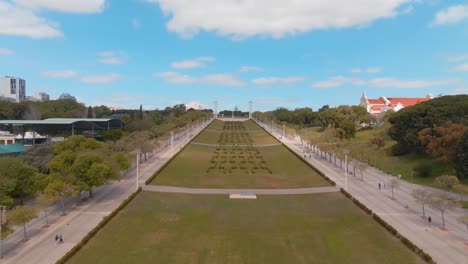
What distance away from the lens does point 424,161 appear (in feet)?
191

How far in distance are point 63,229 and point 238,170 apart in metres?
32.6

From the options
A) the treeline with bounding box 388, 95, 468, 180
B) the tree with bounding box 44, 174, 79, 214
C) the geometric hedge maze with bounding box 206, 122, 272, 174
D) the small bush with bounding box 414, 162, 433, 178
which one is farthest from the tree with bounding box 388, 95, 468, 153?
the tree with bounding box 44, 174, 79, 214

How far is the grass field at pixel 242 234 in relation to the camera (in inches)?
976

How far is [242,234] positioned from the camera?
29297 mm

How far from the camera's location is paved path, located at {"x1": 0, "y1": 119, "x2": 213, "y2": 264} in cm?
2489

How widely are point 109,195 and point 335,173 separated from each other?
32.4 m

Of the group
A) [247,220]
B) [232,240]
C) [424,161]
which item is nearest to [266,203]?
[247,220]

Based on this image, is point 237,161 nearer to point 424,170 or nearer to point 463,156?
point 424,170

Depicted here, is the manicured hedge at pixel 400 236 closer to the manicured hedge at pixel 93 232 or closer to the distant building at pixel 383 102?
the manicured hedge at pixel 93 232

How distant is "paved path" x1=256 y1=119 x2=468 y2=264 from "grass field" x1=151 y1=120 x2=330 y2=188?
5.90 metres

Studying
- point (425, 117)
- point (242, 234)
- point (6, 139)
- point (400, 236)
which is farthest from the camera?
point (6, 139)

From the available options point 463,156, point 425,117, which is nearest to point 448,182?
point 463,156

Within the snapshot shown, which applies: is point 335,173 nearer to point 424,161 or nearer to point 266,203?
point 424,161

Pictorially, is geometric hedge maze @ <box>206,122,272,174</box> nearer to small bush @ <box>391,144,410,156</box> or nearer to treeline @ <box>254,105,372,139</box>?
treeline @ <box>254,105,372,139</box>
